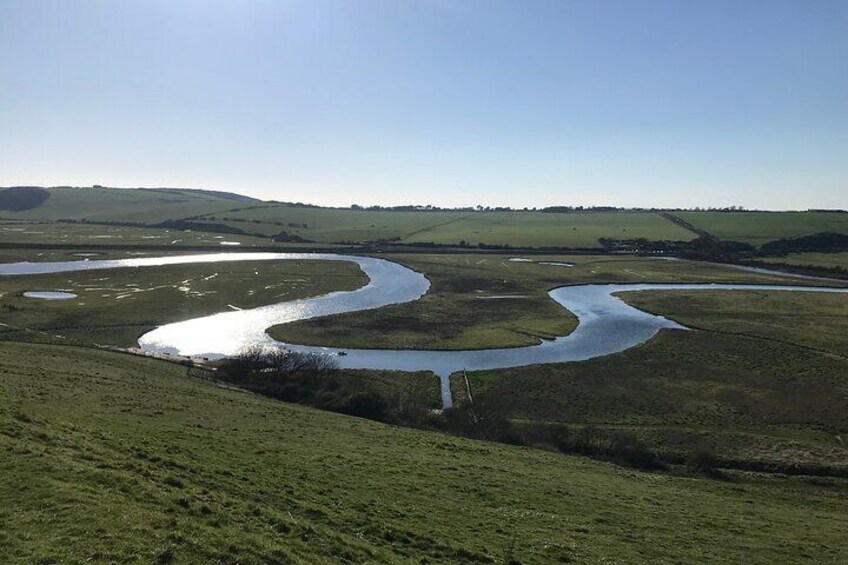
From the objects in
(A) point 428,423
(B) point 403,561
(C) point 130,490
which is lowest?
(A) point 428,423

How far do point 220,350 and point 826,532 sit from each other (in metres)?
52.6

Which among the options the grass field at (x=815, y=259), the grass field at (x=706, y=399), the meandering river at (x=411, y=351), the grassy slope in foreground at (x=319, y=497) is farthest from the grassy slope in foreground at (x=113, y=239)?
the grass field at (x=815, y=259)

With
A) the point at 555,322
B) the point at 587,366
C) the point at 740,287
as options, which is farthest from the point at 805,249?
the point at 587,366

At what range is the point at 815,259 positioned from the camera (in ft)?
504

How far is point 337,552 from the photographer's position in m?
15.1

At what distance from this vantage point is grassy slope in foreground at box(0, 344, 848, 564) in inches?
551

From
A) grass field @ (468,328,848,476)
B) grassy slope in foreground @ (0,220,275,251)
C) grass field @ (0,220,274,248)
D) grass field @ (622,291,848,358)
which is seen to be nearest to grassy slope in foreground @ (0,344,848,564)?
grass field @ (468,328,848,476)

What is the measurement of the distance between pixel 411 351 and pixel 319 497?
41411 mm

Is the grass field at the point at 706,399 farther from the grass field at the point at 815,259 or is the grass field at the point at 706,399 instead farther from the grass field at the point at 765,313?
the grass field at the point at 815,259

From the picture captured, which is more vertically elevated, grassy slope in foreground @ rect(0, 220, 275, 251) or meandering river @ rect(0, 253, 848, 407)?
grassy slope in foreground @ rect(0, 220, 275, 251)

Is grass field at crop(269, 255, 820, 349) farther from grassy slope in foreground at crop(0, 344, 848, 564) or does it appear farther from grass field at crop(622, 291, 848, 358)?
grassy slope in foreground at crop(0, 344, 848, 564)

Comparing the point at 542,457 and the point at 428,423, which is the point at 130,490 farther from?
the point at 428,423

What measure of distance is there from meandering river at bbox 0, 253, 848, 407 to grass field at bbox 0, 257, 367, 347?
4.43 meters

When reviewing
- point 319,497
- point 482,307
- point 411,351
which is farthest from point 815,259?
point 319,497
